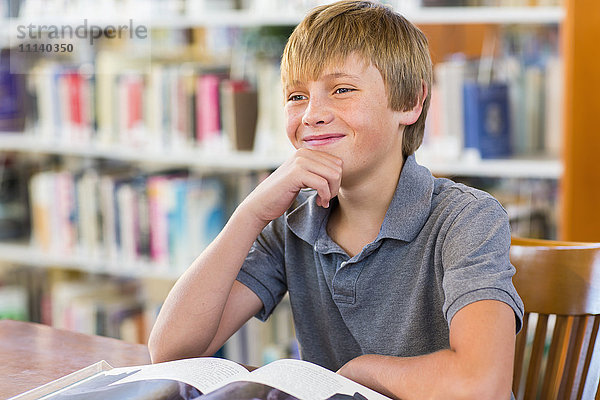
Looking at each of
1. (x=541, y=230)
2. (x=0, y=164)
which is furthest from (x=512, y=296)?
(x=0, y=164)

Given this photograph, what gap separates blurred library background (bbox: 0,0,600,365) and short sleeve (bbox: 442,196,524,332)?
101 cm

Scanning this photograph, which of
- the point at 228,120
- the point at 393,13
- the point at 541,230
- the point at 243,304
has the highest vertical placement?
the point at 393,13

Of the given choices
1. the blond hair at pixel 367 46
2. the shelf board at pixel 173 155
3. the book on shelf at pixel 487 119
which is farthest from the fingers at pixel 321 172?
the shelf board at pixel 173 155

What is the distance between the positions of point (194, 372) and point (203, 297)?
20 centimetres

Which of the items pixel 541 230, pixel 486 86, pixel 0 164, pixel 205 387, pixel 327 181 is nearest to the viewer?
pixel 205 387

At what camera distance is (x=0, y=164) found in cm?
287

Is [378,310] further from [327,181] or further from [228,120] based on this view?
[228,120]

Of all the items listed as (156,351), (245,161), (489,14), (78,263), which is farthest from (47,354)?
(78,263)

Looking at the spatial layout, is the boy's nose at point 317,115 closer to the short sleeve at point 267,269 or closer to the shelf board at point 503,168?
the short sleeve at point 267,269

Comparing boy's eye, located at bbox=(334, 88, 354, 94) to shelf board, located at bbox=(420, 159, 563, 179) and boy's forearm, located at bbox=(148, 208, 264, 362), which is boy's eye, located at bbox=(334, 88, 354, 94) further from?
shelf board, located at bbox=(420, 159, 563, 179)

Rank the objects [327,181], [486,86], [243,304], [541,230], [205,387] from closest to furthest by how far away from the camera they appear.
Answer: [205,387] → [327,181] → [243,304] → [486,86] → [541,230]

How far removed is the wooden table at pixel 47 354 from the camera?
3.14 ft

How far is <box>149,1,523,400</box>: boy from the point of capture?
3.28ft

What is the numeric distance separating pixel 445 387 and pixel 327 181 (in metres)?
0.31
